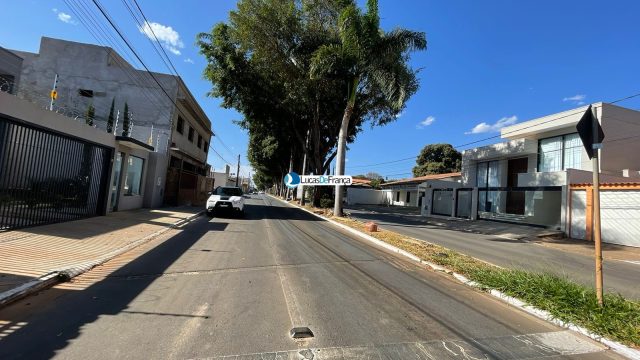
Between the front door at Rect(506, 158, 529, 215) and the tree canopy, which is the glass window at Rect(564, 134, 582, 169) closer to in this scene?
the front door at Rect(506, 158, 529, 215)

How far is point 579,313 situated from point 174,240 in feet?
31.8

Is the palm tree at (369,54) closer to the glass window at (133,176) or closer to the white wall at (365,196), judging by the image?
the glass window at (133,176)

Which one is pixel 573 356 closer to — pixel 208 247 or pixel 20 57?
pixel 208 247

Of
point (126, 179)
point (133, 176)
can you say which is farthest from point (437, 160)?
point (126, 179)

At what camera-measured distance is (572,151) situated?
2489cm

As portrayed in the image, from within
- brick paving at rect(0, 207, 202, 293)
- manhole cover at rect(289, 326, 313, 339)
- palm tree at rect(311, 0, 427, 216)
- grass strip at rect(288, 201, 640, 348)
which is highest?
palm tree at rect(311, 0, 427, 216)

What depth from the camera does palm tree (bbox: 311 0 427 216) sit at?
71.4ft

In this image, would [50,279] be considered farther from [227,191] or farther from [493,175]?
[493,175]

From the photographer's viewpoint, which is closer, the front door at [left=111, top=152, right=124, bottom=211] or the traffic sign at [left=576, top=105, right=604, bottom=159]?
the traffic sign at [left=576, top=105, right=604, bottom=159]

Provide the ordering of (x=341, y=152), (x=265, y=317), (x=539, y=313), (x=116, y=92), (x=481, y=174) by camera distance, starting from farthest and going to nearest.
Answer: (x=481, y=174)
(x=116, y=92)
(x=341, y=152)
(x=539, y=313)
(x=265, y=317)

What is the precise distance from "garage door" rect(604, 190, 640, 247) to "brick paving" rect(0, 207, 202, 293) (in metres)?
19.7

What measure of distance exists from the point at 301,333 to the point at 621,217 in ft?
64.3

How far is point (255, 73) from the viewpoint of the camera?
93.1ft

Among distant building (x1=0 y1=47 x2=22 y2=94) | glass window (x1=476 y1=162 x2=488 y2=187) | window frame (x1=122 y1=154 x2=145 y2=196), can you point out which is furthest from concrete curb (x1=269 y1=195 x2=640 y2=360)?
glass window (x1=476 y1=162 x2=488 y2=187)
